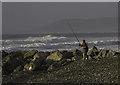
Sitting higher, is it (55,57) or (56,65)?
(55,57)

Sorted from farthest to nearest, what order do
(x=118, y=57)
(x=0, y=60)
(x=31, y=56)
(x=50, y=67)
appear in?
(x=31, y=56)
(x=118, y=57)
(x=0, y=60)
(x=50, y=67)

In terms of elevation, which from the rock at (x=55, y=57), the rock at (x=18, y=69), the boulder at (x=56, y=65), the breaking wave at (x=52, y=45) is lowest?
the rock at (x=18, y=69)

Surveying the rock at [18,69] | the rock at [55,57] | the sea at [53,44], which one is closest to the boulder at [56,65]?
the rock at [55,57]

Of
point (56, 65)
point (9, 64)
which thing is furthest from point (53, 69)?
point (9, 64)

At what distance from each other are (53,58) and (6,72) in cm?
337

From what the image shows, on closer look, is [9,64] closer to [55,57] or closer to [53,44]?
[55,57]

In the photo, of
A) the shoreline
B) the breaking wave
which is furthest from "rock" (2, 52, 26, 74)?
the breaking wave

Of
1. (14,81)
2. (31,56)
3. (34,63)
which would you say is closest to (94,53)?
(31,56)

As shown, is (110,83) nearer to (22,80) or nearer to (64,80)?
(64,80)

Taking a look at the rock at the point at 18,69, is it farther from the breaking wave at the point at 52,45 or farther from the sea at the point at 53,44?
the breaking wave at the point at 52,45

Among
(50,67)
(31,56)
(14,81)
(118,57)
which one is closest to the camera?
(14,81)

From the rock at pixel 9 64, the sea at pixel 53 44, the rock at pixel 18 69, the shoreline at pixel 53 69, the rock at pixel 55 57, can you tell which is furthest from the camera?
the sea at pixel 53 44

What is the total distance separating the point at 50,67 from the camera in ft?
39.2

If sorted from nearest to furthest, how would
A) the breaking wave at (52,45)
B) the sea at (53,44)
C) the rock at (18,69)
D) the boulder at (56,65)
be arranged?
the boulder at (56,65), the rock at (18,69), the sea at (53,44), the breaking wave at (52,45)
